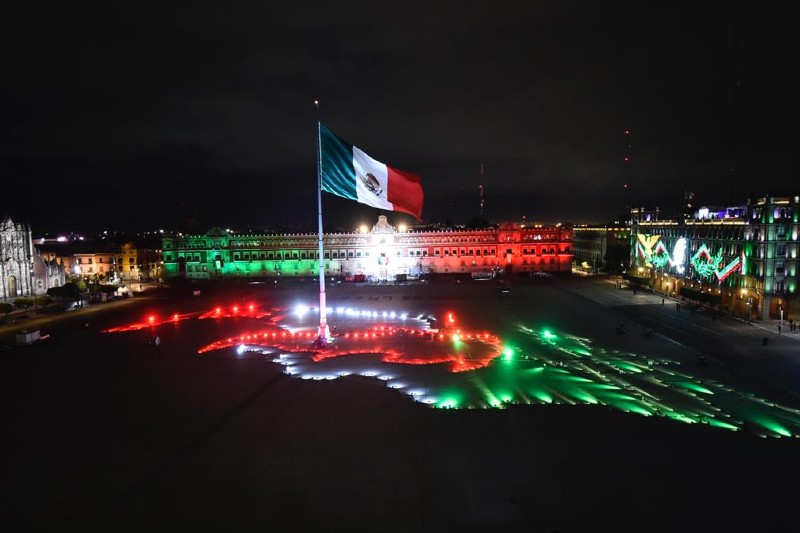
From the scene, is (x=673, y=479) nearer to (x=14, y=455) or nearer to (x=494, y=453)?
(x=494, y=453)

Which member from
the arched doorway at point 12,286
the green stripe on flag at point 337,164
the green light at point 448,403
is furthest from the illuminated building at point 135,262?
the green light at point 448,403

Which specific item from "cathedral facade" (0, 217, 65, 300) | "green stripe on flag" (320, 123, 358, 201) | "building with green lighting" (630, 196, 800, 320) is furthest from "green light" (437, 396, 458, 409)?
"cathedral facade" (0, 217, 65, 300)

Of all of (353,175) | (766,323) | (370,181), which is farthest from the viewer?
(766,323)

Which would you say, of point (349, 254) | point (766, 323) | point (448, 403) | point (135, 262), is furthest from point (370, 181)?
point (135, 262)

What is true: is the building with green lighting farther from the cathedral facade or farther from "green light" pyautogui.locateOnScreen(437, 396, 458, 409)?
the cathedral facade

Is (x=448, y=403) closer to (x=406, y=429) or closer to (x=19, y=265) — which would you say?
(x=406, y=429)
